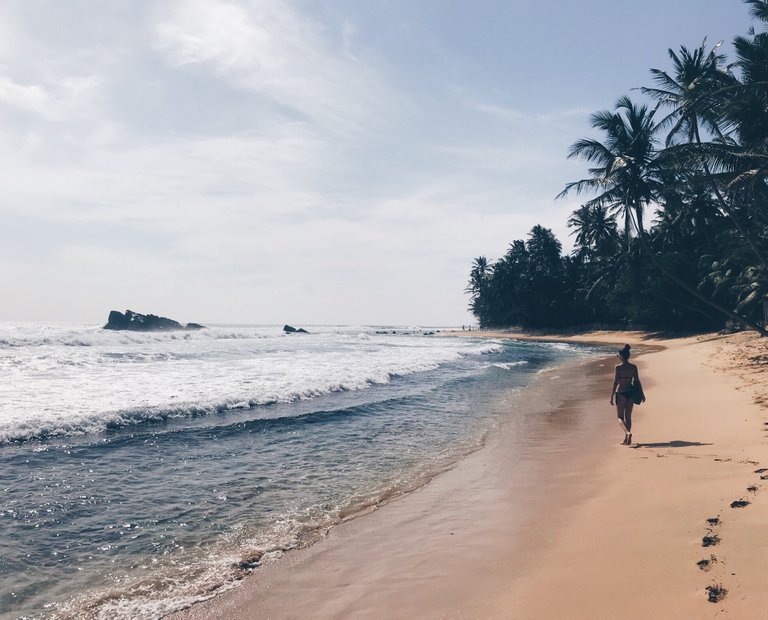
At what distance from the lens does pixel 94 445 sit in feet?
30.0

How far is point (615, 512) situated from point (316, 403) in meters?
10.0

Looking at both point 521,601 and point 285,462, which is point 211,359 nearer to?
point 285,462

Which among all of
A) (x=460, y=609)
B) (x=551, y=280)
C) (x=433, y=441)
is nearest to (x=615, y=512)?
(x=460, y=609)

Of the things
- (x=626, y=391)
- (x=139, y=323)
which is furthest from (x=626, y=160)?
(x=139, y=323)

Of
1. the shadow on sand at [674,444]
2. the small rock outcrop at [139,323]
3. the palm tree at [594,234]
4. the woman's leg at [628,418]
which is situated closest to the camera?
the shadow on sand at [674,444]

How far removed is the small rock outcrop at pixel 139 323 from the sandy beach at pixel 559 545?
82118mm

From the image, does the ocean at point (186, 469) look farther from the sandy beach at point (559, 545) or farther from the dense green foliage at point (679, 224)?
the dense green foliage at point (679, 224)

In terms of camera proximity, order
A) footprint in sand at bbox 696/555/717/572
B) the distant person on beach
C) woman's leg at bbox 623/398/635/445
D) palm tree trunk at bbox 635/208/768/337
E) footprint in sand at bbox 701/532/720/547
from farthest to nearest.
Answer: palm tree trunk at bbox 635/208/768/337 → the distant person on beach → woman's leg at bbox 623/398/635/445 → footprint in sand at bbox 701/532/720/547 → footprint in sand at bbox 696/555/717/572

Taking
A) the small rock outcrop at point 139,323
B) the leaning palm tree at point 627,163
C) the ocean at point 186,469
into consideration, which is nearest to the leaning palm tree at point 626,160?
the leaning palm tree at point 627,163

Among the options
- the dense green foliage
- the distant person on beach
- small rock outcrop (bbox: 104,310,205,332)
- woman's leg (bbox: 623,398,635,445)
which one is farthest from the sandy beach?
small rock outcrop (bbox: 104,310,205,332)

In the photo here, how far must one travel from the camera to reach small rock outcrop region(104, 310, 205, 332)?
3052 inches

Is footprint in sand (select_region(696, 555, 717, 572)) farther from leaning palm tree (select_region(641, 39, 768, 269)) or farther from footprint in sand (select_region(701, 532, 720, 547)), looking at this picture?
leaning palm tree (select_region(641, 39, 768, 269))

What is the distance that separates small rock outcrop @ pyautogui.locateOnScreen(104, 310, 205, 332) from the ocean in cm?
6599

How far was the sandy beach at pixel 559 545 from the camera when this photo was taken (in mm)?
3654
